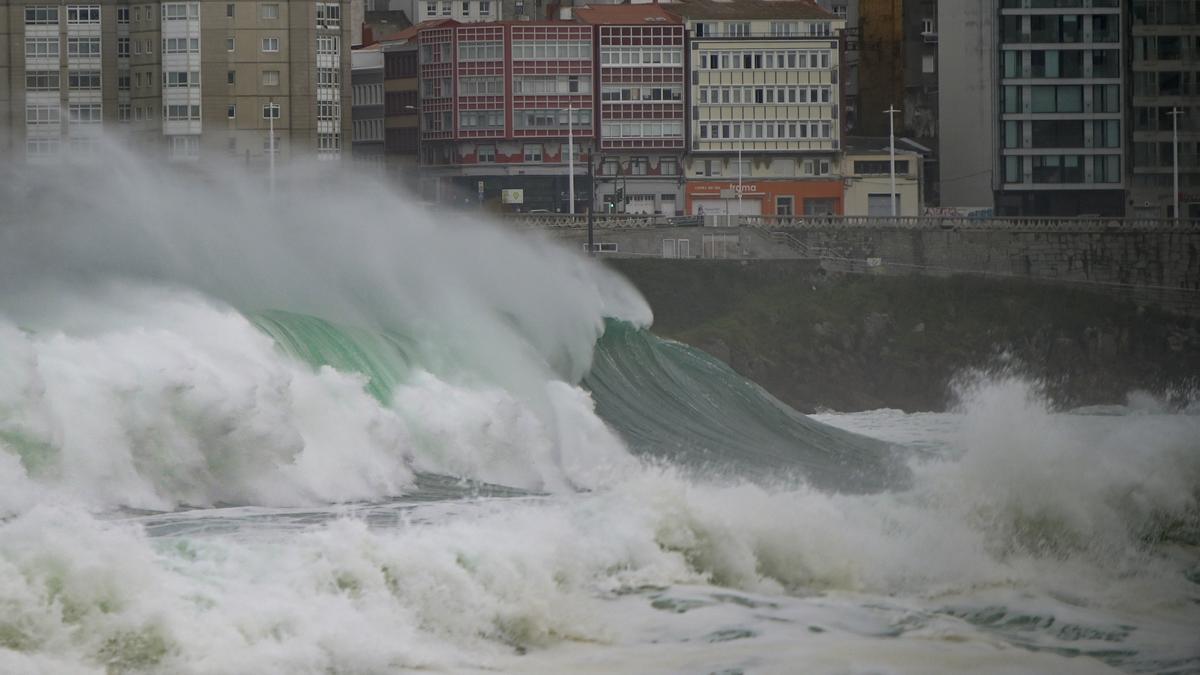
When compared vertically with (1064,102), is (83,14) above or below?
above

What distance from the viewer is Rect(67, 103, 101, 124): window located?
8731 centimetres

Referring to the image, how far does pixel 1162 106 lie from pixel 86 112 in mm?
42393

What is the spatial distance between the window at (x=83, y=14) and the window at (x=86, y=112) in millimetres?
3298

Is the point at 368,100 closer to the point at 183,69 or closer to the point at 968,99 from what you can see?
the point at 183,69

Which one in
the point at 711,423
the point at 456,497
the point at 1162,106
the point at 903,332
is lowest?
the point at 903,332

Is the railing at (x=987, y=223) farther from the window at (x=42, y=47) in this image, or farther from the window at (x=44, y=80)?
the window at (x=42, y=47)

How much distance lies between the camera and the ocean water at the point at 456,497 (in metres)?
16.5

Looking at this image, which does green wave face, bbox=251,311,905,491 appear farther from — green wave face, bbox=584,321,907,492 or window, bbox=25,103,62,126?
window, bbox=25,103,62,126

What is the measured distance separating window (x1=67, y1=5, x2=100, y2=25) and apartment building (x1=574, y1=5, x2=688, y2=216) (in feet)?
65.2

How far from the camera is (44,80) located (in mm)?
87875

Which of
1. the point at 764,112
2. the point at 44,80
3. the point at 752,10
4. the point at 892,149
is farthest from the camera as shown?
the point at 752,10

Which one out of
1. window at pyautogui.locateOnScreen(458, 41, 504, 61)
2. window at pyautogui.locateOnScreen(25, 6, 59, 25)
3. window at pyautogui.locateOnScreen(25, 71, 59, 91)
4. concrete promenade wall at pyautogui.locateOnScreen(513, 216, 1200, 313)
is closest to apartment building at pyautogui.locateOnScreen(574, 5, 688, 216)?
window at pyautogui.locateOnScreen(458, 41, 504, 61)

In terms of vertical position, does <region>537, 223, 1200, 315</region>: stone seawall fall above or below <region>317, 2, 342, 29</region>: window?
below

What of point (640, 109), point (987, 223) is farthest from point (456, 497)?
point (640, 109)
